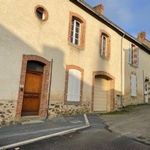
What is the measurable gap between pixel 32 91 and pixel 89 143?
200 inches

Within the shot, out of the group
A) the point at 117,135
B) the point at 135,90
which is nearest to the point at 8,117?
the point at 117,135

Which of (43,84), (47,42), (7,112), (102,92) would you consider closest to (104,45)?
(102,92)

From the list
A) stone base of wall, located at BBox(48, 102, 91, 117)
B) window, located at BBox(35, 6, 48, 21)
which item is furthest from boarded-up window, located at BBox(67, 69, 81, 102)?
window, located at BBox(35, 6, 48, 21)

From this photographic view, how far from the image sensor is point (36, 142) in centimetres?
702

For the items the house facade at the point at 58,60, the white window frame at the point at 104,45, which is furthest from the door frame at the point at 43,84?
the white window frame at the point at 104,45

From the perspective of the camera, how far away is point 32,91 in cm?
1148

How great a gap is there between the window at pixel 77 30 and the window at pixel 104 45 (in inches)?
81.8

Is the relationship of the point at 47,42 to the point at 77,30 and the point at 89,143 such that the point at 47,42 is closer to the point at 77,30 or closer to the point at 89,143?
the point at 77,30

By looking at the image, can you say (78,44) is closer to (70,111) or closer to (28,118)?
(70,111)

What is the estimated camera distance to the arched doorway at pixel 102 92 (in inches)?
606

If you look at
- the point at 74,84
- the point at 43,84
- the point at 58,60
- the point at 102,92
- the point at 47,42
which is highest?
the point at 47,42

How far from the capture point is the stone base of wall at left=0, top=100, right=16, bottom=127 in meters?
9.86

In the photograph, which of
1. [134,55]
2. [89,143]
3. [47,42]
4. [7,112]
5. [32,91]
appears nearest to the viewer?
[89,143]

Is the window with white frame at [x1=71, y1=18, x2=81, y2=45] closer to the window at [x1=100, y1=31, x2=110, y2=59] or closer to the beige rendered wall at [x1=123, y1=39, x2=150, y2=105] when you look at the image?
the window at [x1=100, y1=31, x2=110, y2=59]
